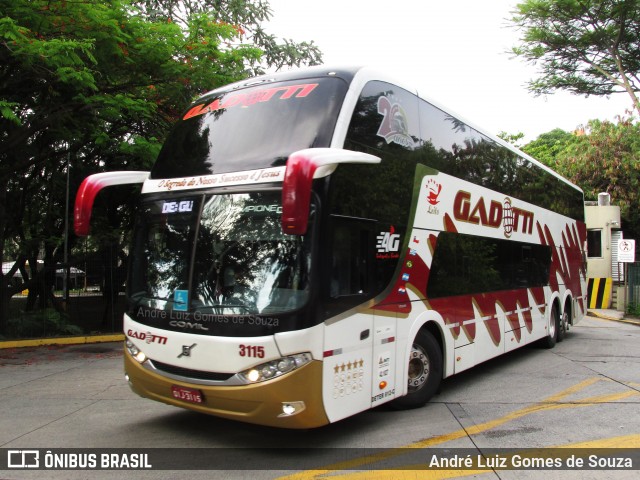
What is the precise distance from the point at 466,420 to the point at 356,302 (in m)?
2.18

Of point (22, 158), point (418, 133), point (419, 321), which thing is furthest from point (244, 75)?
point (419, 321)

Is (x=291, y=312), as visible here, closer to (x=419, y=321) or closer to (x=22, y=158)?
(x=419, y=321)

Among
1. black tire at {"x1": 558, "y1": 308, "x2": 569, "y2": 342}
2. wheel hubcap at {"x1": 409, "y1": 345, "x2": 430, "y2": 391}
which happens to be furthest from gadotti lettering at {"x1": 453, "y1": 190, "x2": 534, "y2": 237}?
black tire at {"x1": 558, "y1": 308, "x2": 569, "y2": 342}

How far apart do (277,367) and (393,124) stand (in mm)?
3117

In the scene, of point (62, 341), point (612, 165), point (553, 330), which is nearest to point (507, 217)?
point (553, 330)

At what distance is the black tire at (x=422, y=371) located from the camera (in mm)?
6352

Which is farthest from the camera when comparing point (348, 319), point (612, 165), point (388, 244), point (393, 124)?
point (612, 165)

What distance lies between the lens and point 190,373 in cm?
487

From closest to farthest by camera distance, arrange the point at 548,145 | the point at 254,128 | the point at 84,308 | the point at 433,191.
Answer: the point at 254,128 < the point at 433,191 < the point at 84,308 < the point at 548,145

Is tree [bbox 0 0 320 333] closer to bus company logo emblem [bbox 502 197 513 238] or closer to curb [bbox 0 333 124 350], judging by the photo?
curb [bbox 0 333 124 350]

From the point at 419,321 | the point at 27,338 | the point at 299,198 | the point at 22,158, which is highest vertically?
the point at 22,158

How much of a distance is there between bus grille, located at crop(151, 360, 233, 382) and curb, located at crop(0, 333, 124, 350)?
331 inches

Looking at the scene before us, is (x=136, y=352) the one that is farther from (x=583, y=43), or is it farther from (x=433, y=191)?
(x=583, y=43)

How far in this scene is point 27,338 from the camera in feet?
40.1
